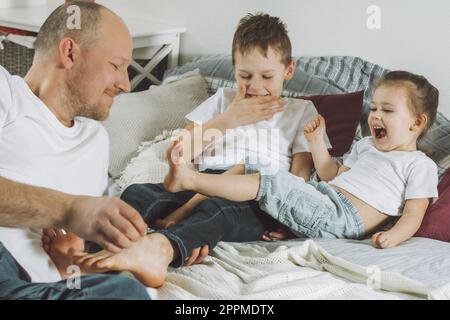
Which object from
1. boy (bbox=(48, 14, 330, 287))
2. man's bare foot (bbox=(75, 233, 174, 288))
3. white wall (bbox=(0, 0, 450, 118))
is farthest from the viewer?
white wall (bbox=(0, 0, 450, 118))

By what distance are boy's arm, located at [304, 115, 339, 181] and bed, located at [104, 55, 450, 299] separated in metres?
0.07

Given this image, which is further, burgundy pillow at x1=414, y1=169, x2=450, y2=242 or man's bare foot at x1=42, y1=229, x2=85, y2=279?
burgundy pillow at x1=414, y1=169, x2=450, y2=242

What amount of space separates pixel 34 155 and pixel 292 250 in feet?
1.17

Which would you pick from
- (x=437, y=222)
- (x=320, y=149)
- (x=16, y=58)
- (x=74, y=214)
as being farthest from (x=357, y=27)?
(x=74, y=214)

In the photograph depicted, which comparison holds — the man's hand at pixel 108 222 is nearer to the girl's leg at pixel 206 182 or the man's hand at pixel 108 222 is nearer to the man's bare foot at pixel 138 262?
the man's bare foot at pixel 138 262

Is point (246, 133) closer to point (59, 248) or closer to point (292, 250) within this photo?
point (292, 250)

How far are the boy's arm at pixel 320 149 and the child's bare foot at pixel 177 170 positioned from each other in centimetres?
28

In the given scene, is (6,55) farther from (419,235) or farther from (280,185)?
(419,235)

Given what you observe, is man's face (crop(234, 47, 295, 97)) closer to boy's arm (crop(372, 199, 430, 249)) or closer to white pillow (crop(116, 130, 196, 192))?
white pillow (crop(116, 130, 196, 192))

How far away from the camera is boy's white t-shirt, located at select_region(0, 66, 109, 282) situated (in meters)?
0.69

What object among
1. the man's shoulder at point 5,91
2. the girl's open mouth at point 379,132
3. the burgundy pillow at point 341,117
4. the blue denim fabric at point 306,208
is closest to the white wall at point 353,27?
the burgundy pillow at point 341,117

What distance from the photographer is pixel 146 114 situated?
113 centimetres

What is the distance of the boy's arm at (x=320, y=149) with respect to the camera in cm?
100

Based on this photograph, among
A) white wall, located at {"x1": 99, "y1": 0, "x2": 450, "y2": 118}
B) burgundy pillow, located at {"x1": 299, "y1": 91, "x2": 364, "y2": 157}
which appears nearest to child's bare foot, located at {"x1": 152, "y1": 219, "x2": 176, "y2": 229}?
burgundy pillow, located at {"x1": 299, "y1": 91, "x2": 364, "y2": 157}
